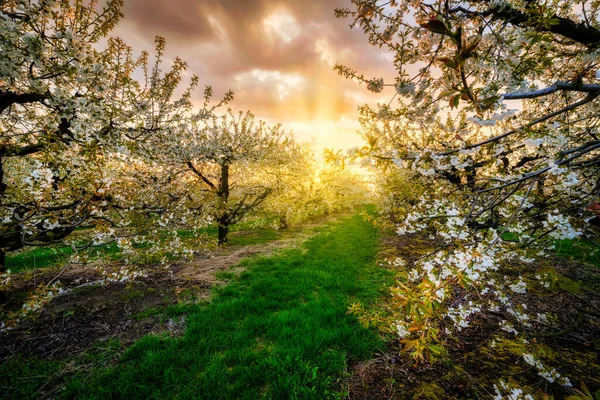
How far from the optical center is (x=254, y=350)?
3752 millimetres

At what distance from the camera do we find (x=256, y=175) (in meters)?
12.8

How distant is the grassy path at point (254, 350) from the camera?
3055 mm

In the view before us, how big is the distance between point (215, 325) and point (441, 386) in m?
3.70

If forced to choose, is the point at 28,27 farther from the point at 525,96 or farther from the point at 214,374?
the point at 525,96

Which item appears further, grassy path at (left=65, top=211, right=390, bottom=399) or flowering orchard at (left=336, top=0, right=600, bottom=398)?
grassy path at (left=65, top=211, right=390, bottom=399)

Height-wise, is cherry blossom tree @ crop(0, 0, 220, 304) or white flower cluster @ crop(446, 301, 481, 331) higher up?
cherry blossom tree @ crop(0, 0, 220, 304)

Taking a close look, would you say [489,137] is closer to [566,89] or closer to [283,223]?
[566,89]

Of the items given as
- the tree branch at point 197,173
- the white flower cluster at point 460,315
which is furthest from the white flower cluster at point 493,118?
the tree branch at point 197,173

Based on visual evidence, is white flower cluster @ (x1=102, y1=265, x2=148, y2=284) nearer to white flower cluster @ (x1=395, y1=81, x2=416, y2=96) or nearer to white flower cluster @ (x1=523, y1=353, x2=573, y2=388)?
white flower cluster @ (x1=395, y1=81, x2=416, y2=96)

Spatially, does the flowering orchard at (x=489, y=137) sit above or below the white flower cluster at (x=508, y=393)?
above

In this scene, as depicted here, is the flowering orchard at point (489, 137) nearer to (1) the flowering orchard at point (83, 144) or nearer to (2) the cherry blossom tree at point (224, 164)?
(1) the flowering orchard at point (83, 144)

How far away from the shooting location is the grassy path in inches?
120

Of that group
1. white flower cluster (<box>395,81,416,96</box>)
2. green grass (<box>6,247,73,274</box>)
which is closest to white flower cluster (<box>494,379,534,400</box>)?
white flower cluster (<box>395,81,416,96</box>)

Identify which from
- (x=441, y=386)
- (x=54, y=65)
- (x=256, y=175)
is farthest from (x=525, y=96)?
(x=256, y=175)
